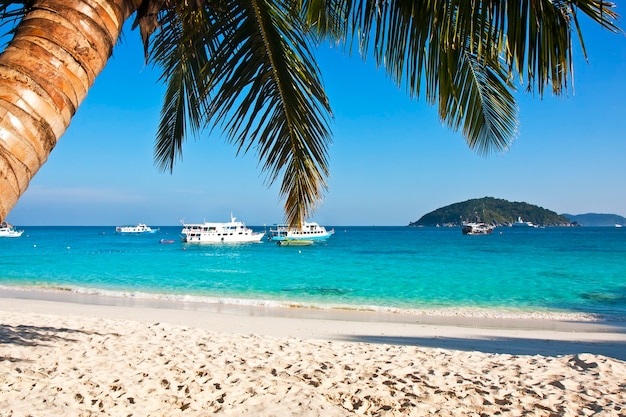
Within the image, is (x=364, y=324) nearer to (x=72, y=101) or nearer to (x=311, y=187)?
(x=311, y=187)

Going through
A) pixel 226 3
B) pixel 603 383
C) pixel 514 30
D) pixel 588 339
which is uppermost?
pixel 226 3

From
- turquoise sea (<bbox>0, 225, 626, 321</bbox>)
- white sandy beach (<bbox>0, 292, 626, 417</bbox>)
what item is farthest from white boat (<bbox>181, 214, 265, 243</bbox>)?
white sandy beach (<bbox>0, 292, 626, 417</bbox>)

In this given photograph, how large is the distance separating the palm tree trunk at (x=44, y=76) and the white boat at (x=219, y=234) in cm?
5908

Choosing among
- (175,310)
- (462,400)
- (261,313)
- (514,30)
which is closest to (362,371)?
(462,400)

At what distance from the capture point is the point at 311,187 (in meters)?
5.09

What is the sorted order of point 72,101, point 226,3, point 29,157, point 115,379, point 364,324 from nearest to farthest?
point 29,157 → point 72,101 → point 226,3 → point 115,379 → point 364,324

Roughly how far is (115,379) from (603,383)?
4790 millimetres

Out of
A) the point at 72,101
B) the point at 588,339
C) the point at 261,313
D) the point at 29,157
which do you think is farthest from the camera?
the point at 261,313

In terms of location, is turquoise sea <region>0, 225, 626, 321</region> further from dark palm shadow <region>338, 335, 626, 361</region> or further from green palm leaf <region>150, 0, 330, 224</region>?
green palm leaf <region>150, 0, 330, 224</region>

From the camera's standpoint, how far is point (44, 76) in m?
1.96

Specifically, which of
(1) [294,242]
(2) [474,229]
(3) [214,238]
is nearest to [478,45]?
(1) [294,242]

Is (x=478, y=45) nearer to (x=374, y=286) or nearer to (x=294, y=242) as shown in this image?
(x=374, y=286)

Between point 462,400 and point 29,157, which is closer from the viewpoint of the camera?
point 29,157

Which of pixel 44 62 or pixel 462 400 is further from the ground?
pixel 44 62
